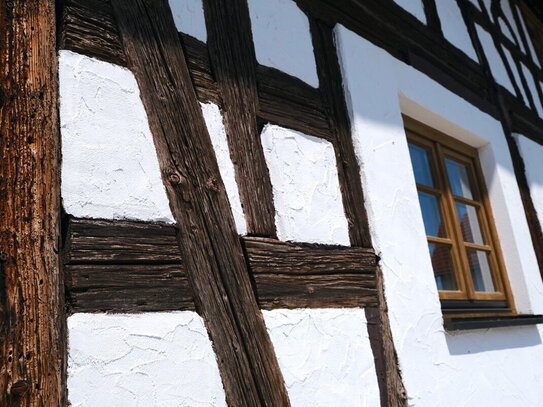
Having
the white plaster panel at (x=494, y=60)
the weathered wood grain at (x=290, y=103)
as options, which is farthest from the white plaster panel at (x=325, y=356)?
the white plaster panel at (x=494, y=60)

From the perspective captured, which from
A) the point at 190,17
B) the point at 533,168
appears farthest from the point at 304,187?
the point at 533,168

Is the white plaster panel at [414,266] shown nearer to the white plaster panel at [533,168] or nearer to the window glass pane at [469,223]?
the window glass pane at [469,223]

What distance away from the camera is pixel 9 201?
1.50m

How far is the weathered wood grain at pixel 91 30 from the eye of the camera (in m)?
1.75

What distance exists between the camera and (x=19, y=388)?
1404 millimetres

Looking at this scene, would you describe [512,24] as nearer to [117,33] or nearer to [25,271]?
[117,33]

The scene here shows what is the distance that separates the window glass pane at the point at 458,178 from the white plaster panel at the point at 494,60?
952mm

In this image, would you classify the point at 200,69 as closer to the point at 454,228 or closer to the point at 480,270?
the point at 454,228

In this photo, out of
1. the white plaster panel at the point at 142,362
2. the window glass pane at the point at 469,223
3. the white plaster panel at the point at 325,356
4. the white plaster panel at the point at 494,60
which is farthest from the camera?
the white plaster panel at the point at 494,60

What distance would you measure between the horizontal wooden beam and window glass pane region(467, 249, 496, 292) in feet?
4.88

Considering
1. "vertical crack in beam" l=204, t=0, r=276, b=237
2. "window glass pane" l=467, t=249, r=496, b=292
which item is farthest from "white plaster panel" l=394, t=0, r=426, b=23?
"vertical crack in beam" l=204, t=0, r=276, b=237

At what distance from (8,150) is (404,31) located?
2468 millimetres

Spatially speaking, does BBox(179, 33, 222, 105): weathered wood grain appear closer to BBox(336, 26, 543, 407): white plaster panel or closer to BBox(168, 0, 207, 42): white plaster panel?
BBox(168, 0, 207, 42): white plaster panel

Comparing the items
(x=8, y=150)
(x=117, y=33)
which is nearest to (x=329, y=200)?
(x=117, y=33)
